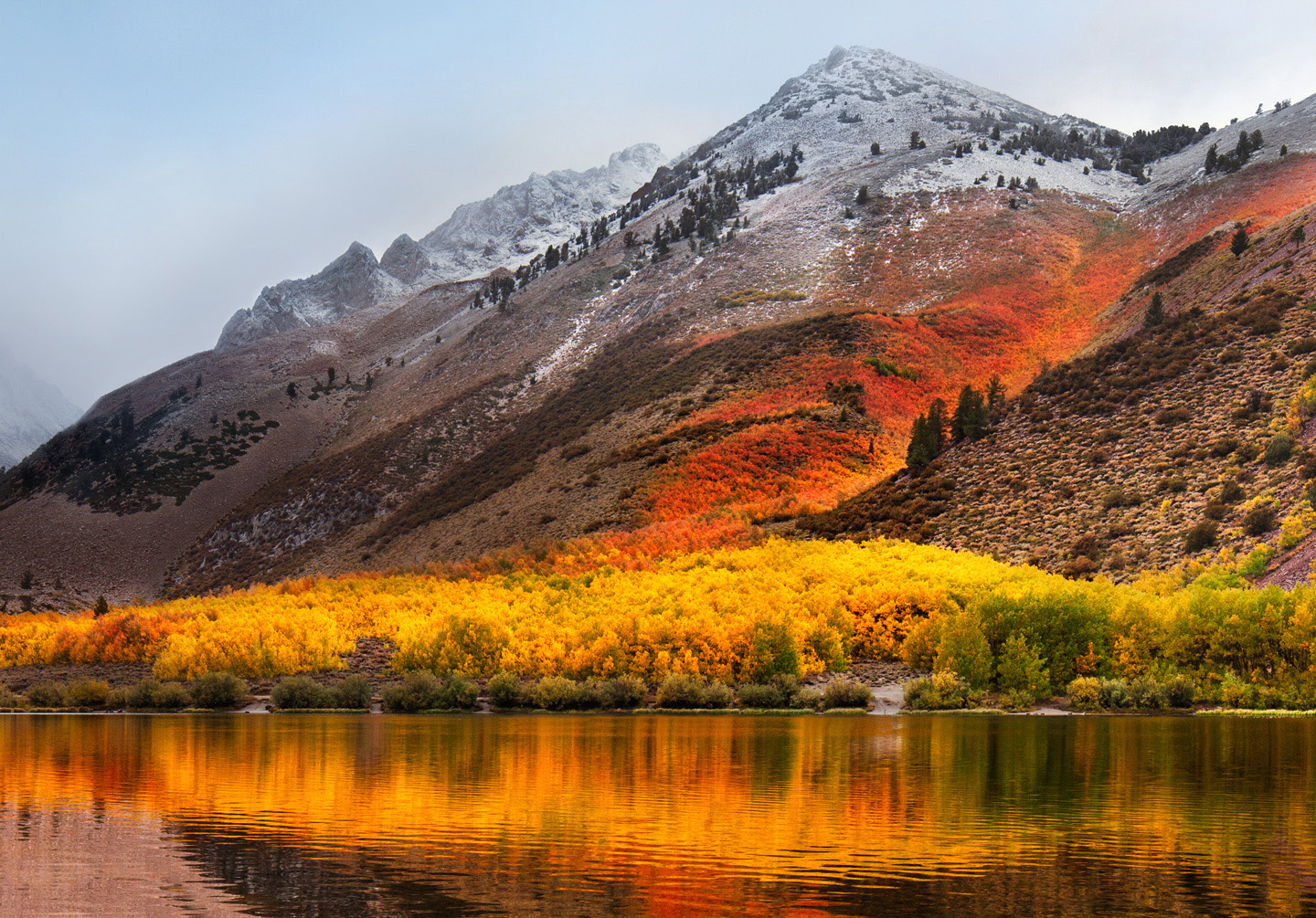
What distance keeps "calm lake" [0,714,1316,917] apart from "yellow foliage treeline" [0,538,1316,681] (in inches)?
291

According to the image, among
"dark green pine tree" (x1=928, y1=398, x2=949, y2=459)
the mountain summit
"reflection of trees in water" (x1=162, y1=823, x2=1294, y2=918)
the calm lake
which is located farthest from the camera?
"dark green pine tree" (x1=928, y1=398, x2=949, y2=459)

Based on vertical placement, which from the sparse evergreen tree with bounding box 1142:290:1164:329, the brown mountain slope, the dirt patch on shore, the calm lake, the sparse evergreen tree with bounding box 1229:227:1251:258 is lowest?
the dirt patch on shore

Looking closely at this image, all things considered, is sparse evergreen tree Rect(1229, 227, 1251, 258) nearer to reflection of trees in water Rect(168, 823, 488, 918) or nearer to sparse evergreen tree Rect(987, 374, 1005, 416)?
sparse evergreen tree Rect(987, 374, 1005, 416)

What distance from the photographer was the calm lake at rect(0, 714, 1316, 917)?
28.1 feet

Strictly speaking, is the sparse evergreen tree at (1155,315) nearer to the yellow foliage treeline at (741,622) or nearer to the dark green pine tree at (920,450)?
the dark green pine tree at (920,450)

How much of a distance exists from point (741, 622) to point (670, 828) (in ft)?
66.4

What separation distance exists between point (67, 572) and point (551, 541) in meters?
60.5

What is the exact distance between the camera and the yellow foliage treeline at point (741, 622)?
28.5 meters

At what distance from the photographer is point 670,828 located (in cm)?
1138

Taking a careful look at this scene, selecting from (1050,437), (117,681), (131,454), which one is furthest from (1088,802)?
(131,454)

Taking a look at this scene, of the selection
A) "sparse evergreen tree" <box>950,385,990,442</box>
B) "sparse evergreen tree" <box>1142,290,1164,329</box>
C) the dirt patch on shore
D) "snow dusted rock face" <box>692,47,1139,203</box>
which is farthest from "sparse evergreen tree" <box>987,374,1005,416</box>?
"snow dusted rock face" <box>692,47,1139,203</box>

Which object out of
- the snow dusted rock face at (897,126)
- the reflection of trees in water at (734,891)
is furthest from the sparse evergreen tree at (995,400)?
the snow dusted rock face at (897,126)

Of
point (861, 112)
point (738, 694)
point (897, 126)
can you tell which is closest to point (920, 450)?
point (738, 694)

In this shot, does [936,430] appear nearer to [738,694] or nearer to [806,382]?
[806,382]
